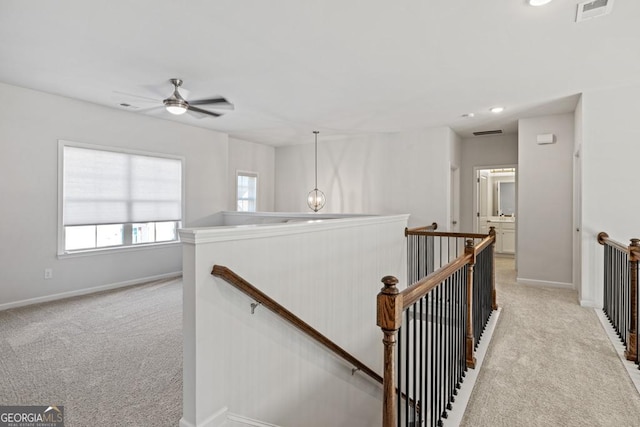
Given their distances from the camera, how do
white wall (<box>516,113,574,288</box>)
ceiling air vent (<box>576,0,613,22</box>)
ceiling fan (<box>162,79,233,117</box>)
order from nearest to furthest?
ceiling air vent (<box>576,0,613,22</box>), ceiling fan (<box>162,79,233,117</box>), white wall (<box>516,113,574,288</box>)

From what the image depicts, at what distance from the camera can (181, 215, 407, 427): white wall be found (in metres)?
1.89

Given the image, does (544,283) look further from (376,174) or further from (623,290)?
(376,174)

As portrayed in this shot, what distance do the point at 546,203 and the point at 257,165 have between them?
582cm

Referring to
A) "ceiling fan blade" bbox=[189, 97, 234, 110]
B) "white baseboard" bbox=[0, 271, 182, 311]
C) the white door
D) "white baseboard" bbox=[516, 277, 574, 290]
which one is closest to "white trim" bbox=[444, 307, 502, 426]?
"white baseboard" bbox=[516, 277, 574, 290]

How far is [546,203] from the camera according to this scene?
5324 mm

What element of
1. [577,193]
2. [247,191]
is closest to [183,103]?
Result: [247,191]

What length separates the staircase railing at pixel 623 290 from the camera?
8.52 ft

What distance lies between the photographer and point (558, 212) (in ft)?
17.2

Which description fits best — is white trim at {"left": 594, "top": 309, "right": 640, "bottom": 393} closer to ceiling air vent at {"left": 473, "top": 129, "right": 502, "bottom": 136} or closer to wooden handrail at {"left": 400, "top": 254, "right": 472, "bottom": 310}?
wooden handrail at {"left": 400, "top": 254, "right": 472, "bottom": 310}

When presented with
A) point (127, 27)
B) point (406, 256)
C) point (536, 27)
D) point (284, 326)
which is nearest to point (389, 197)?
point (406, 256)

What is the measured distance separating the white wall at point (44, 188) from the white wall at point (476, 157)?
6.03 metres

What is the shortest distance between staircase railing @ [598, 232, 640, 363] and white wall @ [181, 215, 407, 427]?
2.28 m

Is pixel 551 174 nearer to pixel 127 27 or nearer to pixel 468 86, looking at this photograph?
pixel 468 86

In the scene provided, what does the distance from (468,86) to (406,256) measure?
2491mm
